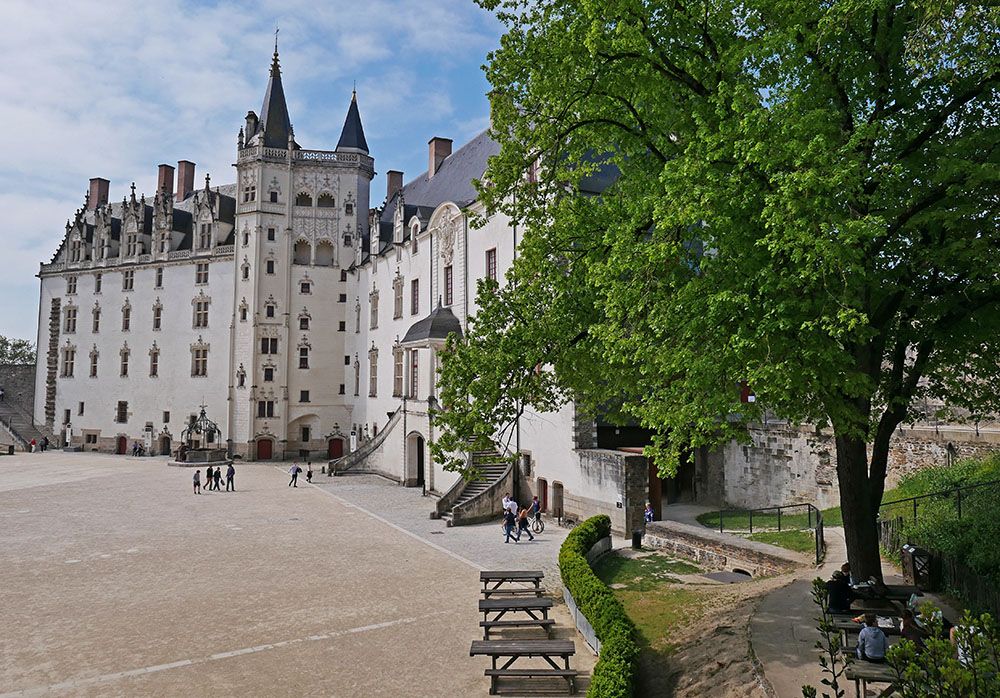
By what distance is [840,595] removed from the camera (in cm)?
1059

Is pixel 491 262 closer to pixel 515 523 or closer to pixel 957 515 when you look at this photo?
pixel 515 523

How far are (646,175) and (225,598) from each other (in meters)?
13.0

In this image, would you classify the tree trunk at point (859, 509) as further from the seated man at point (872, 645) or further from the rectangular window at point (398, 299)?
the rectangular window at point (398, 299)

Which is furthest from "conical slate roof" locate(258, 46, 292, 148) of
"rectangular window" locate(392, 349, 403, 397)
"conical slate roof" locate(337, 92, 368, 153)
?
"rectangular window" locate(392, 349, 403, 397)

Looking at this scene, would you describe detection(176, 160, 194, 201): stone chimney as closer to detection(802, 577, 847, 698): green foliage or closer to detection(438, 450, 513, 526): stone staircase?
detection(438, 450, 513, 526): stone staircase

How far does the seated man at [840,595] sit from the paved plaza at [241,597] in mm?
4177

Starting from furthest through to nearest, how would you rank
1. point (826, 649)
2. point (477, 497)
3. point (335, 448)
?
1. point (335, 448)
2. point (477, 497)
3. point (826, 649)

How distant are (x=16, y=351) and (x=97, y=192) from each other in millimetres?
25357

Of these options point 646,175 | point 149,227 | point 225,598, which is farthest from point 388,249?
point 646,175

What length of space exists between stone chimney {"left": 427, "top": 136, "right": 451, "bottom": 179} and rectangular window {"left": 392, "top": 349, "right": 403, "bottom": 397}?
1339cm

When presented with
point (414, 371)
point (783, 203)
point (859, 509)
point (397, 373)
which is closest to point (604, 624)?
point (859, 509)

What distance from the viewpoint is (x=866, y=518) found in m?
11.1

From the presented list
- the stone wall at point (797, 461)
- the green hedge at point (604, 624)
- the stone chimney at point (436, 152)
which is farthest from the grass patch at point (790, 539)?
the stone chimney at point (436, 152)

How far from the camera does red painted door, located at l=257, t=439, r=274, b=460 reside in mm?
49656
